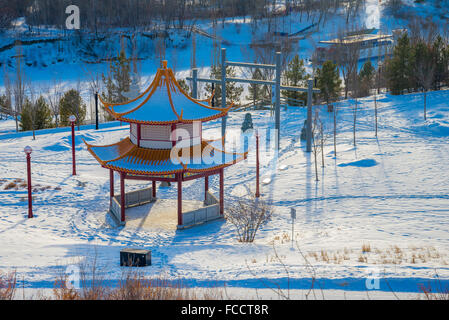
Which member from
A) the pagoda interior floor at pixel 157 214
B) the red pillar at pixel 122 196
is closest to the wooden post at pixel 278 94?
the pagoda interior floor at pixel 157 214

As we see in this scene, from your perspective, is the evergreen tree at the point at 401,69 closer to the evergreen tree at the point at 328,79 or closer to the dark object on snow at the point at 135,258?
the evergreen tree at the point at 328,79

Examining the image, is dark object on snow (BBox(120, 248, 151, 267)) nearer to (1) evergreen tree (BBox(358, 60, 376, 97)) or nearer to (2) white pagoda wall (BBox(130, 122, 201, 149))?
(2) white pagoda wall (BBox(130, 122, 201, 149))

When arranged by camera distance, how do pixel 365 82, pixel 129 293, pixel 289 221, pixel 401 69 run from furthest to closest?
pixel 365 82 < pixel 401 69 < pixel 289 221 < pixel 129 293

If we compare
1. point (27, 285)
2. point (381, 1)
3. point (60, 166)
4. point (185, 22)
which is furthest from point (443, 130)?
point (381, 1)

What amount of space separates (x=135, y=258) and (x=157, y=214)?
6.01m

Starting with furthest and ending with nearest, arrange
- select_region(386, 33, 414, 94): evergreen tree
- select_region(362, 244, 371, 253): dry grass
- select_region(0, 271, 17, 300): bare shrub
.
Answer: select_region(386, 33, 414, 94): evergreen tree < select_region(362, 244, 371, 253): dry grass < select_region(0, 271, 17, 300): bare shrub

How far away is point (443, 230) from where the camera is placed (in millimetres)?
16906

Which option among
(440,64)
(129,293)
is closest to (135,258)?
(129,293)

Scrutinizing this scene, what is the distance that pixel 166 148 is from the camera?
18828 millimetres

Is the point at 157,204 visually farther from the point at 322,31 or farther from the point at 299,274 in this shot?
the point at 322,31

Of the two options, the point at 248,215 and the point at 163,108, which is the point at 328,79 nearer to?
the point at 248,215

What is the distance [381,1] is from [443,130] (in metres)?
58.8

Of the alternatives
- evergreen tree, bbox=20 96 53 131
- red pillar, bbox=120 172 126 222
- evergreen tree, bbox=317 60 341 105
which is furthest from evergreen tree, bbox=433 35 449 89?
red pillar, bbox=120 172 126 222

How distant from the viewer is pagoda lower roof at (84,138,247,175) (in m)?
18.0
